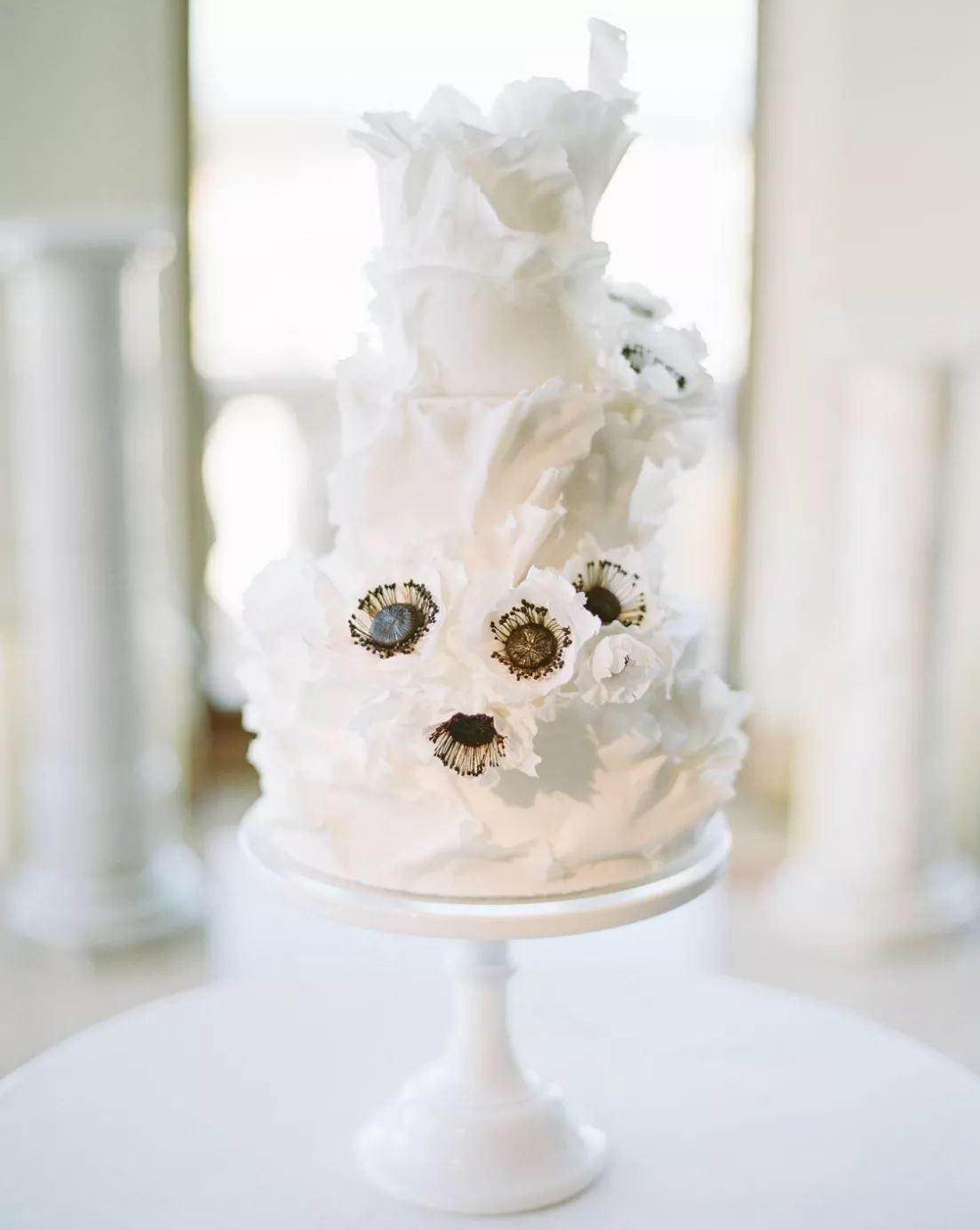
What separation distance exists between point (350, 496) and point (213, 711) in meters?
3.18

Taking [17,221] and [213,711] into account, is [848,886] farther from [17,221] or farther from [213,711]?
[17,221]

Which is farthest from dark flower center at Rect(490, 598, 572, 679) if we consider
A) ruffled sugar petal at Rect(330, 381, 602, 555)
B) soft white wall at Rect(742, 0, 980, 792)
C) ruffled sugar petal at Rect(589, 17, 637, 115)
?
soft white wall at Rect(742, 0, 980, 792)

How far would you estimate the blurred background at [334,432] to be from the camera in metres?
2.92

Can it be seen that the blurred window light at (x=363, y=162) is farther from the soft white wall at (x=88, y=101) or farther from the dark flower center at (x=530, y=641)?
the dark flower center at (x=530, y=641)

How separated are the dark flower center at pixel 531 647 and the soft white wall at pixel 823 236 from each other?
2.46m

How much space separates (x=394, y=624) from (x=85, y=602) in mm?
2013

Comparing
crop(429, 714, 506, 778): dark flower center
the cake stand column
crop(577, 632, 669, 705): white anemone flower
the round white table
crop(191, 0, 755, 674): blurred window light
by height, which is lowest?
the round white table

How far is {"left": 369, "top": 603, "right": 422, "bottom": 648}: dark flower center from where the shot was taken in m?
1.08

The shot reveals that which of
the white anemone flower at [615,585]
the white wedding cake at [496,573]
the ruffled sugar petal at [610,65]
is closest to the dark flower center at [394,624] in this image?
the white wedding cake at [496,573]

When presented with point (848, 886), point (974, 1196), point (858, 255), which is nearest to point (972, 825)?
point (848, 886)

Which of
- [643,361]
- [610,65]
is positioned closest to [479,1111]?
[643,361]

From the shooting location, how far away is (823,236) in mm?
3816

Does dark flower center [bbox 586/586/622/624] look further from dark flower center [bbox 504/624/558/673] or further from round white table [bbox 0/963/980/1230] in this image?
round white table [bbox 0/963/980/1230]

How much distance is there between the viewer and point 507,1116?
131 centimetres
